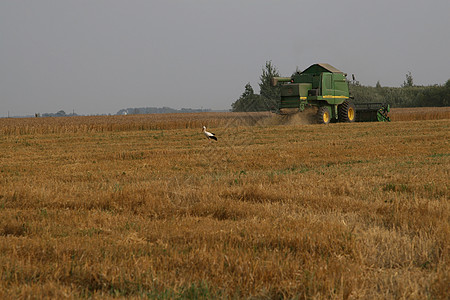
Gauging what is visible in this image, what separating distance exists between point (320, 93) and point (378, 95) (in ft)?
167

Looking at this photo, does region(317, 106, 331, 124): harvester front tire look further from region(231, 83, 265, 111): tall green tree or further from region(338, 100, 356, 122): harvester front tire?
region(231, 83, 265, 111): tall green tree

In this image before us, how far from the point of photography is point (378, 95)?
246 feet

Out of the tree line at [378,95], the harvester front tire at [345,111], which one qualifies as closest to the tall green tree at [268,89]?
the tree line at [378,95]

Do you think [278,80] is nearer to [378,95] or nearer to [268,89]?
[268,89]

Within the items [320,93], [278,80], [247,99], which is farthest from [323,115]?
[247,99]

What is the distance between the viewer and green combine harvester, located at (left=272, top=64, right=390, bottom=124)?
91.0 feet

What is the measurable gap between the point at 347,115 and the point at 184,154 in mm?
18017

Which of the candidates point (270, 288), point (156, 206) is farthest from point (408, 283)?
point (156, 206)

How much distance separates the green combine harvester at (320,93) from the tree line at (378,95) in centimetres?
2157

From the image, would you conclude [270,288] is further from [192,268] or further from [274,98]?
[274,98]

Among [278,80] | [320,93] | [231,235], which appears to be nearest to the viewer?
[231,235]

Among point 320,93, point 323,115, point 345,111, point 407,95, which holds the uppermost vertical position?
point 407,95

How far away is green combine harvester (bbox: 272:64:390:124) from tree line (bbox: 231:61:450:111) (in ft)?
70.8

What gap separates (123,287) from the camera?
4.18 metres
